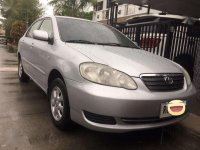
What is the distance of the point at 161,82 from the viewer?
2961mm

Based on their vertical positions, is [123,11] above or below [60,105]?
above

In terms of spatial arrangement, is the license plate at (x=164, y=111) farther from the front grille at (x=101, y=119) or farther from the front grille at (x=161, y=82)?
the front grille at (x=101, y=119)

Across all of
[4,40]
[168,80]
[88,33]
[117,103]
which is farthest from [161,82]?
[4,40]

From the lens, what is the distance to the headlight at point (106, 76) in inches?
109

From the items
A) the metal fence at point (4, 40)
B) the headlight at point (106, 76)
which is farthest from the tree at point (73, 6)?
the headlight at point (106, 76)

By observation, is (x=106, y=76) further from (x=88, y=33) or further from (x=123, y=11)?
(x=123, y=11)

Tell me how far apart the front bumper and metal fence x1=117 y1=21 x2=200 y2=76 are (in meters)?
3.67

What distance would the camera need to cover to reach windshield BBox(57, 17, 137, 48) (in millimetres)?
3870

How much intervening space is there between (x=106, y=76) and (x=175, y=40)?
4.08m

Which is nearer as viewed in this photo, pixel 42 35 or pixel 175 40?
pixel 42 35

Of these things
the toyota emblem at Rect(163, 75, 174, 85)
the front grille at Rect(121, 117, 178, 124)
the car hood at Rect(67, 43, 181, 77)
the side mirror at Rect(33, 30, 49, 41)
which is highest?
the side mirror at Rect(33, 30, 49, 41)

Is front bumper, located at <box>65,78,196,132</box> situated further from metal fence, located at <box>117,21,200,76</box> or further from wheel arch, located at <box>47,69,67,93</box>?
metal fence, located at <box>117,21,200,76</box>

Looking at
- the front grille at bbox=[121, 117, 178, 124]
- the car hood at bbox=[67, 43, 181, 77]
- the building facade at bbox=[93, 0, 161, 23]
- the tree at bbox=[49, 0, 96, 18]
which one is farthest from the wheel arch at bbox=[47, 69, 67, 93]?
the tree at bbox=[49, 0, 96, 18]

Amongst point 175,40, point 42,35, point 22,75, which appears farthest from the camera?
point 175,40
